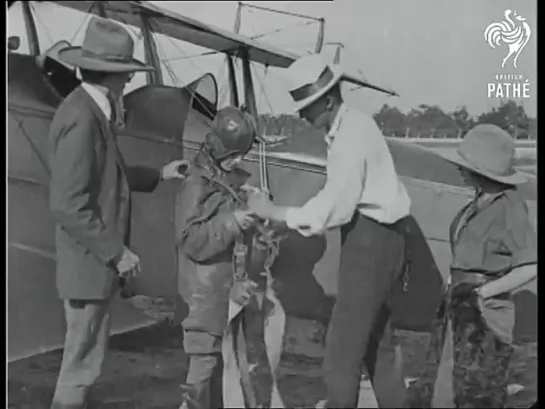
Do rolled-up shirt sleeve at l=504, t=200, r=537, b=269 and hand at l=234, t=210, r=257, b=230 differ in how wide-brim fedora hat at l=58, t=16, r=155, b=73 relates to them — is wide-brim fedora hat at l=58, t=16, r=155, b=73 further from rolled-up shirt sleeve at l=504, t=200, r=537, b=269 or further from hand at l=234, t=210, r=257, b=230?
rolled-up shirt sleeve at l=504, t=200, r=537, b=269

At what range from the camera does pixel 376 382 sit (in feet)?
9.57

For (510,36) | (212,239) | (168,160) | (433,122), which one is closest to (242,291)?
(212,239)

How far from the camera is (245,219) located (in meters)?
2.91

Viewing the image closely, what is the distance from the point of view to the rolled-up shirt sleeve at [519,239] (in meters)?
2.91

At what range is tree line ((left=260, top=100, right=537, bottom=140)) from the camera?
2932 millimetres

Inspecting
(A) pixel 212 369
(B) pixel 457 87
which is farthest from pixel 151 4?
(A) pixel 212 369

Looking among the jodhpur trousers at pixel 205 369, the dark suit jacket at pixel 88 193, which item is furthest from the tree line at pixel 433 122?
the jodhpur trousers at pixel 205 369

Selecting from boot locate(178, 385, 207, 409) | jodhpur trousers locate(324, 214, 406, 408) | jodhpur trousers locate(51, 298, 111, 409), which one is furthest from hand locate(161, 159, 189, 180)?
boot locate(178, 385, 207, 409)

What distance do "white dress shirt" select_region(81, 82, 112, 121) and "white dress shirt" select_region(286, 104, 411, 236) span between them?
0.74 m

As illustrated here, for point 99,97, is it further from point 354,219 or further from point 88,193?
point 354,219

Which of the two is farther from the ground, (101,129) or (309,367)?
(101,129)

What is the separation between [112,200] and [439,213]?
1156 millimetres

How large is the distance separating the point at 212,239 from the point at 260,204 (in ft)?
0.69

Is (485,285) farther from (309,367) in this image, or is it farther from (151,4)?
(151,4)
